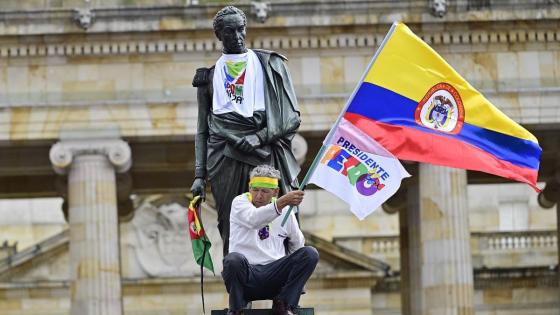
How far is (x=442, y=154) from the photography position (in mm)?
20422

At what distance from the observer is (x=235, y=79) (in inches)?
821

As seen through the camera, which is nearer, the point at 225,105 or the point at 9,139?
the point at 225,105

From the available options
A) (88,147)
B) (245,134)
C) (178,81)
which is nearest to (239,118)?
(245,134)

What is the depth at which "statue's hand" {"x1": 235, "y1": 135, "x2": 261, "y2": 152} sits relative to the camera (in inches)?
805

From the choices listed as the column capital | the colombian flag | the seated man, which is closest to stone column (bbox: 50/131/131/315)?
the column capital

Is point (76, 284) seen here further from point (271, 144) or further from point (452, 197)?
point (271, 144)

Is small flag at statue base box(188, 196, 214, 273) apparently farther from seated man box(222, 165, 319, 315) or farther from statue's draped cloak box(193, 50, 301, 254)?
seated man box(222, 165, 319, 315)

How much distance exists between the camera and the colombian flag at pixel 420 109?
20188mm

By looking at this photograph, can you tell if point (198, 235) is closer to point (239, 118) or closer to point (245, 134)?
point (245, 134)

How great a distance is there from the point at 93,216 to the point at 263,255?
2345 cm

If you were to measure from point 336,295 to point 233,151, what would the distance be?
39.2 meters

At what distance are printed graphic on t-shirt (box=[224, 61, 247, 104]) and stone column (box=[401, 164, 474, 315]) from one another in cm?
2253

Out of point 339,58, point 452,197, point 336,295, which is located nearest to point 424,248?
point 452,197

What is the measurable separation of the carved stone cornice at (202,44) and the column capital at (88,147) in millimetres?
1464
